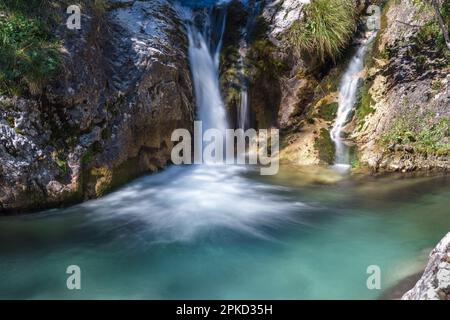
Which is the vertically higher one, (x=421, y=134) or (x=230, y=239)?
(x=421, y=134)

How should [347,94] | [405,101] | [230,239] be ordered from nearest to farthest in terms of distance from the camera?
[230,239], [405,101], [347,94]

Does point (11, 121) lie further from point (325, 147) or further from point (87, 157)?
point (325, 147)

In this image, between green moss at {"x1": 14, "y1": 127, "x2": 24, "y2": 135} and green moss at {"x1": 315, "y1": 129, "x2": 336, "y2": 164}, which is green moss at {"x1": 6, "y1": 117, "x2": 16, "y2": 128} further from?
green moss at {"x1": 315, "y1": 129, "x2": 336, "y2": 164}

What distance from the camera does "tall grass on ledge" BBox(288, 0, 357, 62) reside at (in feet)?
32.0

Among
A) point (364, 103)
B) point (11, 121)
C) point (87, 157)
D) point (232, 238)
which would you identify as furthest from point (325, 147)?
point (11, 121)

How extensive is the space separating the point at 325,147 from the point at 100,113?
4.64 metres

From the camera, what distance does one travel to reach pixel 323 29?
9789 mm

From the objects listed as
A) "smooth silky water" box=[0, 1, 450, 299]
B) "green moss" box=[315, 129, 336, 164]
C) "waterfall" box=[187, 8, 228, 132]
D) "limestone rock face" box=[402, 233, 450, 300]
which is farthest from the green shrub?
"limestone rock face" box=[402, 233, 450, 300]

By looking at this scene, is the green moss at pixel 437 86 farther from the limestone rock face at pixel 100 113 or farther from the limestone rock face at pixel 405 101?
the limestone rock face at pixel 100 113

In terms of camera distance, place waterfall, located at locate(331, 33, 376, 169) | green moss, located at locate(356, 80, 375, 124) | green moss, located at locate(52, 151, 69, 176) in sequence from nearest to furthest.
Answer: green moss, located at locate(52, 151, 69, 176), waterfall, located at locate(331, 33, 376, 169), green moss, located at locate(356, 80, 375, 124)

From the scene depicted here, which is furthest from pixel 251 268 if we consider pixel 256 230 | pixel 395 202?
pixel 395 202

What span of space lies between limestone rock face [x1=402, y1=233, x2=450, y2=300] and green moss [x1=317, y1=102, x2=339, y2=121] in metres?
6.25
